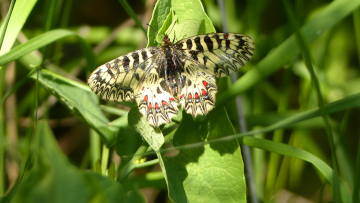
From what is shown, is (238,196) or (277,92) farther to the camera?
(277,92)

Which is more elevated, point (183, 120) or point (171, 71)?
point (171, 71)

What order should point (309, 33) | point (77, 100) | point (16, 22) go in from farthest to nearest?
point (77, 100) → point (16, 22) → point (309, 33)

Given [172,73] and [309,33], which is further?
[172,73]

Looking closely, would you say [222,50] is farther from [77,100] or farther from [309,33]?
[77,100]

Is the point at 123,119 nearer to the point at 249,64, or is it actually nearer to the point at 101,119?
the point at 101,119

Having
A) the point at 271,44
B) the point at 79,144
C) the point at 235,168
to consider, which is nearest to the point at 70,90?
the point at 235,168

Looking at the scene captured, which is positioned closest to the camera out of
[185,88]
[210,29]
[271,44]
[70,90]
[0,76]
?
[210,29]

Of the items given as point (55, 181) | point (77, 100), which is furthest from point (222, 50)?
point (55, 181)
